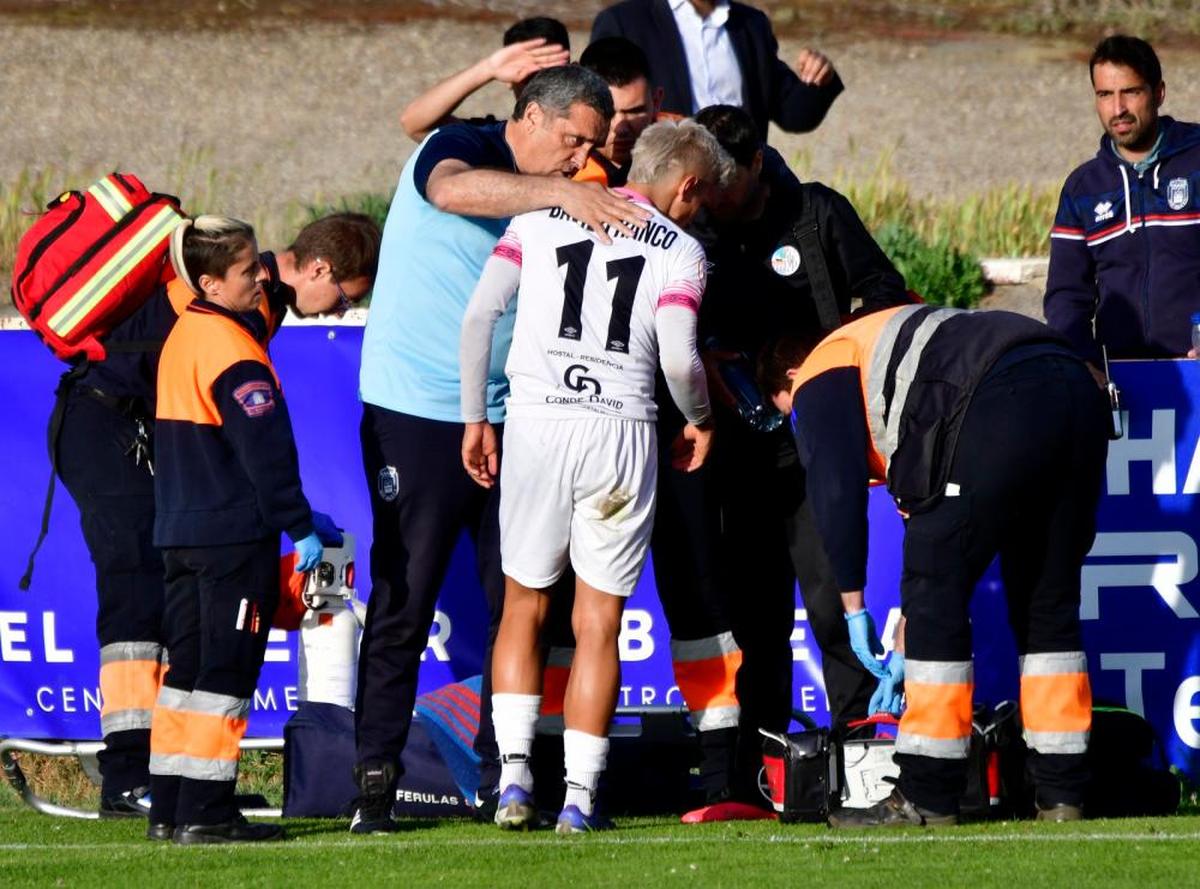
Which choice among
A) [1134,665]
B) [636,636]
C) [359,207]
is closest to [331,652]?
[636,636]

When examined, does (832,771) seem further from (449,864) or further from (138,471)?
(138,471)

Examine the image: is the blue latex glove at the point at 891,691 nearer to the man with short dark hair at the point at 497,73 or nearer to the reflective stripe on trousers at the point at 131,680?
the man with short dark hair at the point at 497,73

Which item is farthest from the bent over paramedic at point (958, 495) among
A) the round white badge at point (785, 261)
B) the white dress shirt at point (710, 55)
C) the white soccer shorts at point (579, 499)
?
the white dress shirt at point (710, 55)

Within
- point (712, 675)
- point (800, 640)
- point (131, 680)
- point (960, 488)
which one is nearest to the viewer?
point (960, 488)

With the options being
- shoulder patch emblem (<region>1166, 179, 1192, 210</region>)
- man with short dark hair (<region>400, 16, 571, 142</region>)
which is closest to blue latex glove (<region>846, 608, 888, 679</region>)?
man with short dark hair (<region>400, 16, 571, 142</region>)

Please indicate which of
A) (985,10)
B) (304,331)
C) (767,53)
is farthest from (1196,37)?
(304,331)

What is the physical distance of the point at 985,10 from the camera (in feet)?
69.4

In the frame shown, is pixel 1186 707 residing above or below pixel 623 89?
below

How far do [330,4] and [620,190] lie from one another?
15249mm

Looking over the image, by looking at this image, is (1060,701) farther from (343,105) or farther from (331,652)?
(343,105)

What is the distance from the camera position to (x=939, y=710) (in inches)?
245

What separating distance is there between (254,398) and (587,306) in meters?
0.99

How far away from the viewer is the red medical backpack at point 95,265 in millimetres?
7082

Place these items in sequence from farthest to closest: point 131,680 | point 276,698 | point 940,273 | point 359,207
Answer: point 359,207, point 940,273, point 276,698, point 131,680
